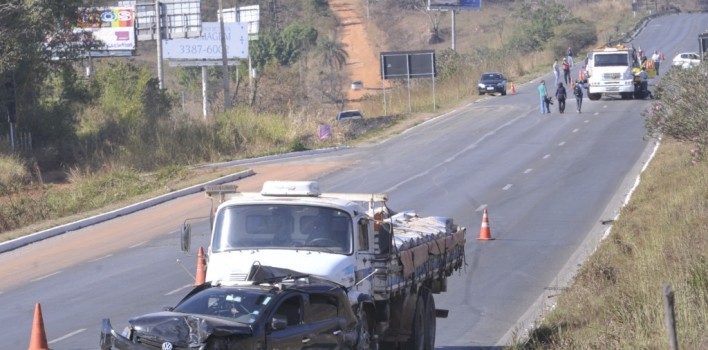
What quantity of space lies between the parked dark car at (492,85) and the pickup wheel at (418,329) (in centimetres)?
4877

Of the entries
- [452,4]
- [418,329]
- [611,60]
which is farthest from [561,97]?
[452,4]

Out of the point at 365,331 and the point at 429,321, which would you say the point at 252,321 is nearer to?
the point at 365,331

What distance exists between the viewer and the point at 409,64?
51.1 meters

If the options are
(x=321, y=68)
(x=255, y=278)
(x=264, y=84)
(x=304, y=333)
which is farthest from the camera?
(x=321, y=68)

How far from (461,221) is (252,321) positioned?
16645mm

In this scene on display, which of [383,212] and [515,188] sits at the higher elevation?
[383,212]

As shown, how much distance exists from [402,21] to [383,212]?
4750 inches

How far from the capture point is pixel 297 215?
11094mm

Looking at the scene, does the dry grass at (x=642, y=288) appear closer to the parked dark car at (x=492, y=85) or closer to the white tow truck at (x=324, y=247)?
the white tow truck at (x=324, y=247)

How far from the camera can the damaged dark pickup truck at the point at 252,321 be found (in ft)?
28.1

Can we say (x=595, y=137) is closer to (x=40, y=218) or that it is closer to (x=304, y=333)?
(x=40, y=218)

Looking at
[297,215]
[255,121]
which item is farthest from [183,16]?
[297,215]

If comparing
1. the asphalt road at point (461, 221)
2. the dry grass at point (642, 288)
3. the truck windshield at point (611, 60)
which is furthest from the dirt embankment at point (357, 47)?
the dry grass at point (642, 288)

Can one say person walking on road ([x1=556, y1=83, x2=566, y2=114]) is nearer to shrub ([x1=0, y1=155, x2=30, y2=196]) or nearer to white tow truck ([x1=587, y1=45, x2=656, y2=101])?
white tow truck ([x1=587, y1=45, x2=656, y2=101])
